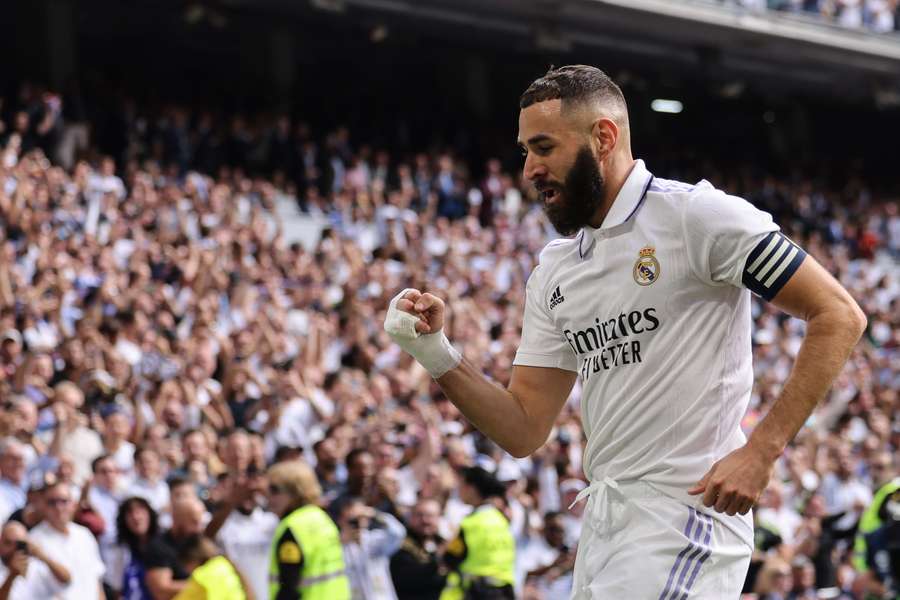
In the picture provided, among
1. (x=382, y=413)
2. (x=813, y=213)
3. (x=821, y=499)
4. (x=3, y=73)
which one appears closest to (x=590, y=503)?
(x=382, y=413)

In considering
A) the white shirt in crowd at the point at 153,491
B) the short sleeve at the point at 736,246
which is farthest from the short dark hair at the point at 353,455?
the short sleeve at the point at 736,246

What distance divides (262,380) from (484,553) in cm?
335

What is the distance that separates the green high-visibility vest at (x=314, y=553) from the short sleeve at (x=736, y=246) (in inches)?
160

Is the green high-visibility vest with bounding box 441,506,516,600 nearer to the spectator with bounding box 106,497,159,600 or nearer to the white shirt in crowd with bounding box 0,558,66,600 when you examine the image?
the spectator with bounding box 106,497,159,600

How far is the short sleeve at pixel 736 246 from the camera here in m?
3.16

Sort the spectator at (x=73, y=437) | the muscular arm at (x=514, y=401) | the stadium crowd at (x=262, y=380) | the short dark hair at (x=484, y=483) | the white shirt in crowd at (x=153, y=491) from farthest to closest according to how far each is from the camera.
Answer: the spectator at (x=73, y=437) < the short dark hair at (x=484, y=483) < the white shirt in crowd at (x=153, y=491) < the stadium crowd at (x=262, y=380) < the muscular arm at (x=514, y=401)

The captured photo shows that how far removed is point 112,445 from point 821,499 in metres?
6.48

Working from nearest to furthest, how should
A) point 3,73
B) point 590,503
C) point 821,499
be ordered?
point 590,503, point 821,499, point 3,73

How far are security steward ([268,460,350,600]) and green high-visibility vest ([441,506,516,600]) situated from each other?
1164 mm

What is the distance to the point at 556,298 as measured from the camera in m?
3.57

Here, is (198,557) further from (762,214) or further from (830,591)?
(830,591)

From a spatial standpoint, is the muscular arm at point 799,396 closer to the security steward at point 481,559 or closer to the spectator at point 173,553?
the spectator at point 173,553

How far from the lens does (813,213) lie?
25188 millimetres

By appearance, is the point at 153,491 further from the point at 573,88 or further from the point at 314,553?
the point at 573,88
